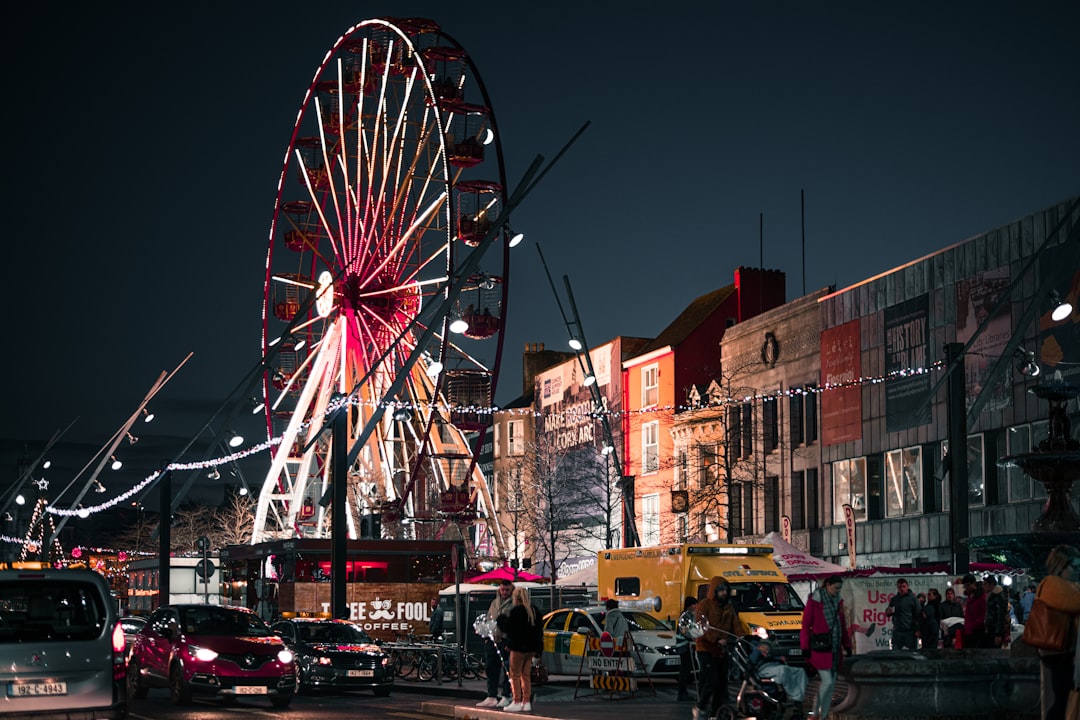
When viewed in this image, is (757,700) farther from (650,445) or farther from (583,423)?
(583,423)

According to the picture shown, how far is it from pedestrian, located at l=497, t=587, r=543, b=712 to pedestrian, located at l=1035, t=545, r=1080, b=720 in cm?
1007

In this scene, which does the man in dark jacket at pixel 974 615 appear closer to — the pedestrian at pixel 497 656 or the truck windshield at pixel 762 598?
the pedestrian at pixel 497 656

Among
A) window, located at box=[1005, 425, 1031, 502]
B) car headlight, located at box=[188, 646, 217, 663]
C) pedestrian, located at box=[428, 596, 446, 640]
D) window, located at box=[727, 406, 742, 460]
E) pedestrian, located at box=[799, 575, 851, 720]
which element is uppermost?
window, located at box=[727, 406, 742, 460]

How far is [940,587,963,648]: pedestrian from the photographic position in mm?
27797

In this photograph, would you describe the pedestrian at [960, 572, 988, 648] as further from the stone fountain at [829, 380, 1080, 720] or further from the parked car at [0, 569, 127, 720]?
the parked car at [0, 569, 127, 720]

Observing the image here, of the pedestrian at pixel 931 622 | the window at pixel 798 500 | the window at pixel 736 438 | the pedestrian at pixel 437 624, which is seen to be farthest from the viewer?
the window at pixel 736 438

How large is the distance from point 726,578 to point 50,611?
16879 millimetres

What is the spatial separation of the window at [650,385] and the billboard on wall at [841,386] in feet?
55.8

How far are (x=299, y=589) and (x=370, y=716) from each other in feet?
62.1

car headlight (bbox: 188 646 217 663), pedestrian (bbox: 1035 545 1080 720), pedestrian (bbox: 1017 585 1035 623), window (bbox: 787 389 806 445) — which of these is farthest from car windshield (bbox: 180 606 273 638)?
window (bbox: 787 389 806 445)

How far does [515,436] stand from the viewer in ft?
307

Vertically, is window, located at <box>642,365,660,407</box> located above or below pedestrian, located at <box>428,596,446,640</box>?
above

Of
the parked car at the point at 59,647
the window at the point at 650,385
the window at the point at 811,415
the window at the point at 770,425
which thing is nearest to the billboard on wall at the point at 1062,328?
the window at the point at 811,415

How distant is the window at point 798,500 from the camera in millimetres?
59406
